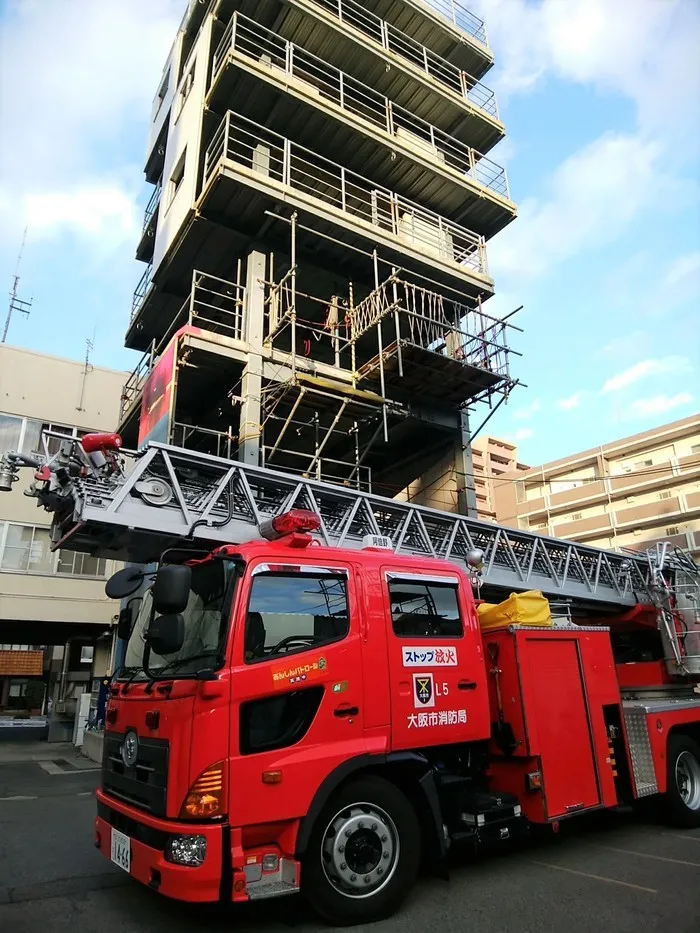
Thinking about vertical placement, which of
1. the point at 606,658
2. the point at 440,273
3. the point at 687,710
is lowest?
the point at 687,710

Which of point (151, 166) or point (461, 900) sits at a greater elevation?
point (151, 166)

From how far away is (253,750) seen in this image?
414 centimetres

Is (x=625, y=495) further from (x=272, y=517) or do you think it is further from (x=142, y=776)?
(x=142, y=776)

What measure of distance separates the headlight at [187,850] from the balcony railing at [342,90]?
55.6 ft

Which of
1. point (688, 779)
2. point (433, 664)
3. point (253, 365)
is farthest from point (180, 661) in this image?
point (253, 365)

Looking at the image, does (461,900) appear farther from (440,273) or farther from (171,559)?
(440,273)

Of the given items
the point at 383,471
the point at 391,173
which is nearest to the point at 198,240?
the point at 391,173

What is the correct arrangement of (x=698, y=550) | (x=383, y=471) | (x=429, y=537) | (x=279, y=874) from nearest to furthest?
(x=279, y=874) < (x=429, y=537) < (x=383, y=471) < (x=698, y=550)

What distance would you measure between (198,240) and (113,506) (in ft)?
34.9

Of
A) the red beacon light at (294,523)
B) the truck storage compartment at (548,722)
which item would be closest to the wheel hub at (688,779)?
the truck storage compartment at (548,722)

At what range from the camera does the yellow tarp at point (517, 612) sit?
20.1 ft

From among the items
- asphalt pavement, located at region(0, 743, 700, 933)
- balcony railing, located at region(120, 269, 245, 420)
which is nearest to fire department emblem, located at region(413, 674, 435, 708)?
asphalt pavement, located at region(0, 743, 700, 933)

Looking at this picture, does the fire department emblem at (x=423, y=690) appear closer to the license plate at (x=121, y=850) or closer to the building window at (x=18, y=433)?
the license plate at (x=121, y=850)

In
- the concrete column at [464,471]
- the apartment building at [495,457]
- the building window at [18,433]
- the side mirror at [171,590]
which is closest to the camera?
the side mirror at [171,590]
